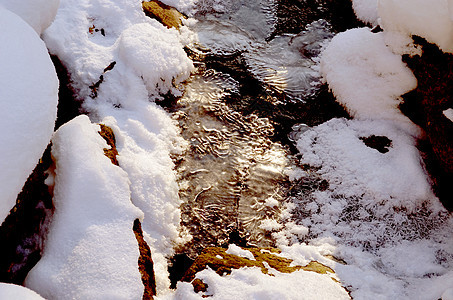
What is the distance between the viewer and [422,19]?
3098 mm

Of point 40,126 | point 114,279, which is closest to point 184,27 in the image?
point 40,126

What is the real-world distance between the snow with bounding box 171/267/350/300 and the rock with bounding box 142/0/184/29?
9.75 ft

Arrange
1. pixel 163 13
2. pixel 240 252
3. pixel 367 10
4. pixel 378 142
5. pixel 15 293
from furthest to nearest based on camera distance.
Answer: pixel 367 10 < pixel 163 13 < pixel 378 142 < pixel 240 252 < pixel 15 293

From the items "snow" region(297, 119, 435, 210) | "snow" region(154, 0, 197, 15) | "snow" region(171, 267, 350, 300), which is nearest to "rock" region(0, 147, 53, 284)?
"snow" region(171, 267, 350, 300)

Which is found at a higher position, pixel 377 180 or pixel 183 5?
pixel 377 180

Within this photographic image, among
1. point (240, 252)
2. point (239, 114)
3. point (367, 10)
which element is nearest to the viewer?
point (240, 252)

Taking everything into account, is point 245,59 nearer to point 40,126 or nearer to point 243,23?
point 243,23

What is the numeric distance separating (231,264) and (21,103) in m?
1.52

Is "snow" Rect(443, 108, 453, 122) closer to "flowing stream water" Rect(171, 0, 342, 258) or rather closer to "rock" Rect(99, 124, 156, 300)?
"flowing stream water" Rect(171, 0, 342, 258)

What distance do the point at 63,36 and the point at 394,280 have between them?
347 cm

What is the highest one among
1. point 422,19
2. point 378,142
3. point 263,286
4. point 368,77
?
point 422,19

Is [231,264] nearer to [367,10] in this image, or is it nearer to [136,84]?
[136,84]

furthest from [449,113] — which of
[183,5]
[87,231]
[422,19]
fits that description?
[183,5]

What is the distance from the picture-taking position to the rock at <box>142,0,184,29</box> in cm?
423
